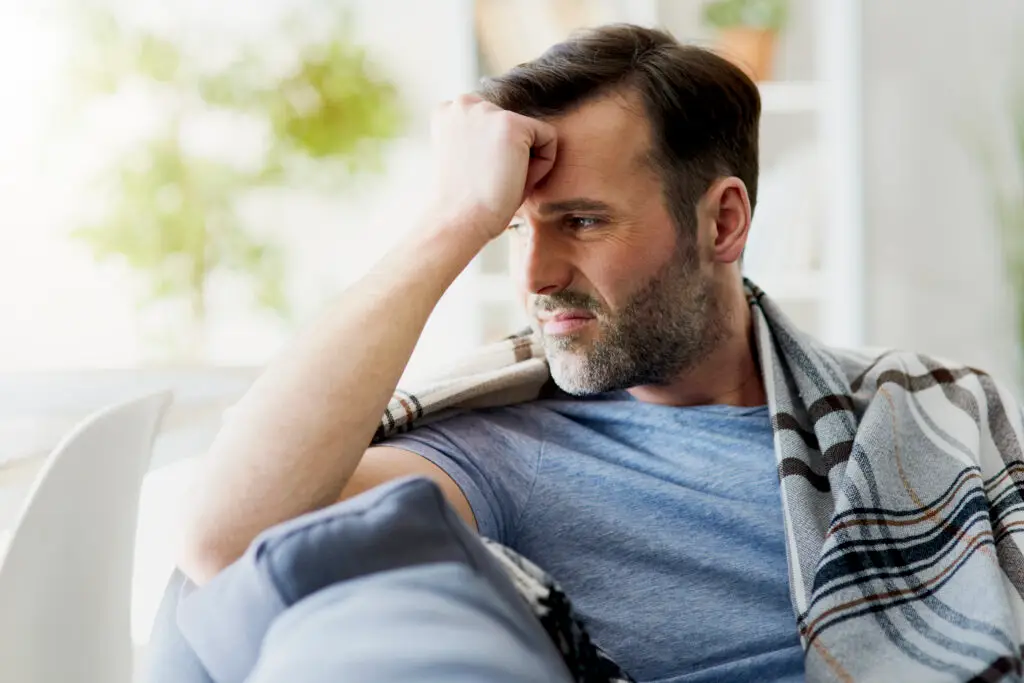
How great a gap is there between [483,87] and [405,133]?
6.41 ft

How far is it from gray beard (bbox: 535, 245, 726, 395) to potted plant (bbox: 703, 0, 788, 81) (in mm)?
1630

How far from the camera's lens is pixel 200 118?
344 centimetres

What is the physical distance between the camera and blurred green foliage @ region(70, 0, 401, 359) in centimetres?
331

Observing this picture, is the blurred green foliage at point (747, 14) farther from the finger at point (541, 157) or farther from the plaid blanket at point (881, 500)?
the finger at point (541, 157)

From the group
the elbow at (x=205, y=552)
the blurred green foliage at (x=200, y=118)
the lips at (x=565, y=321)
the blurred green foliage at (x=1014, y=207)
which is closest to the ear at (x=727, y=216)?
the lips at (x=565, y=321)

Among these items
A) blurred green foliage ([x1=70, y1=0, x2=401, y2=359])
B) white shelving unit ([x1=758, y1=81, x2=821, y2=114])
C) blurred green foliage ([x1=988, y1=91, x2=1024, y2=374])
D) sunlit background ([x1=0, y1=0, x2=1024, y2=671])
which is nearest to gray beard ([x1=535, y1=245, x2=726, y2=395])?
sunlit background ([x1=0, y1=0, x2=1024, y2=671])

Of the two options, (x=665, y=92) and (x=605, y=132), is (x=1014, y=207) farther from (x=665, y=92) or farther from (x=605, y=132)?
(x=605, y=132)

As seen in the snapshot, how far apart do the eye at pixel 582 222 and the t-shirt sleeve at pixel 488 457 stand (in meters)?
0.27

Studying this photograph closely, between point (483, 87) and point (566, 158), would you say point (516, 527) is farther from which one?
point (483, 87)

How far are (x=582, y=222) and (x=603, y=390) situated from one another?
0.23 metres

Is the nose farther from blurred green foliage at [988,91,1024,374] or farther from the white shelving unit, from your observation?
blurred green foliage at [988,91,1024,374]

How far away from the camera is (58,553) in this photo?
1157mm

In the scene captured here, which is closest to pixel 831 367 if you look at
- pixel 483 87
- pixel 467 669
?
pixel 483 87

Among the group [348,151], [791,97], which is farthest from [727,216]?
[348,151]
